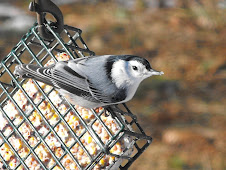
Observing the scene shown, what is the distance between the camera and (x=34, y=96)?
10.4 ft

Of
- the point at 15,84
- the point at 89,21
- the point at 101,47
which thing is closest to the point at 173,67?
the point at 101,47

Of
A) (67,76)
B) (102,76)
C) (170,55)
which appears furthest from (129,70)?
(170,55)

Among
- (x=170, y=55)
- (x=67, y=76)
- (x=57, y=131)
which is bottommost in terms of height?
(x=57, y=131)

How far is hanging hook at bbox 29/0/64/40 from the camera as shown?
2.84m

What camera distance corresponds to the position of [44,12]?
9.54ft

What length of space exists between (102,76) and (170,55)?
3.72 m

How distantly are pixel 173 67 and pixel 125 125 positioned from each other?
10.9ft

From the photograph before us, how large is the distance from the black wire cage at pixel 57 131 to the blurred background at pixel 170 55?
7.54ft

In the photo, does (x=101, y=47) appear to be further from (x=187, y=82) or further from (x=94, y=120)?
(x=94, y=120)

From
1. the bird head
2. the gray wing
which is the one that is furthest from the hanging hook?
the bird head

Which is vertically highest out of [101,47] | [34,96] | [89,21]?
[89,21]

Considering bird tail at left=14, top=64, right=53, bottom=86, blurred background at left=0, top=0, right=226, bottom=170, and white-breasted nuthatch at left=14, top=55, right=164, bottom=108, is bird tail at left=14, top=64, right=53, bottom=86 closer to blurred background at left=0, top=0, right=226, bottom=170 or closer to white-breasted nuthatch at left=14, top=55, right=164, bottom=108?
white-breasted nuthatch at left=14, top=55, right=164, bottom=108

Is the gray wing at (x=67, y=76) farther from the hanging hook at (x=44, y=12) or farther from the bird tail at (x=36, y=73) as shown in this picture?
the hanging hook at (x=44, y=12)

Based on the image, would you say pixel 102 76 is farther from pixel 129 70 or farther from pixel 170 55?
pixel 170 55
